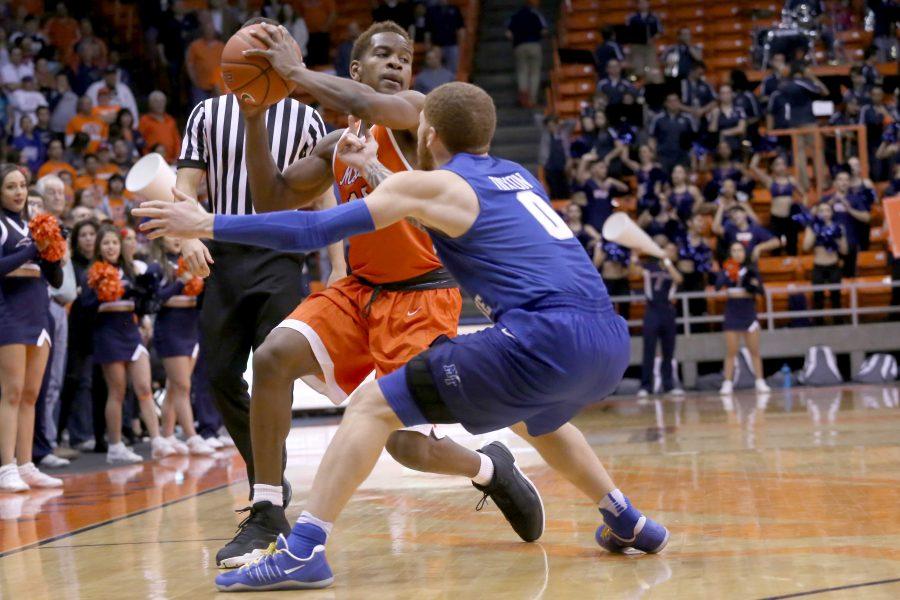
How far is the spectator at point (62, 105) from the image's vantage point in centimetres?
1591

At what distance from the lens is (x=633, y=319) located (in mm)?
16000

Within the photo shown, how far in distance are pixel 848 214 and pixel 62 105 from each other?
10182mm

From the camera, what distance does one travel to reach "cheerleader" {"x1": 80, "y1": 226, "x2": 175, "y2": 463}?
955cm

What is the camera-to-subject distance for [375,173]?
4246 mm

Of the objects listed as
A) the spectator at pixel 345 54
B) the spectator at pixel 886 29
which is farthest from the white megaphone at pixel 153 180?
the spectator at pixel 886 29

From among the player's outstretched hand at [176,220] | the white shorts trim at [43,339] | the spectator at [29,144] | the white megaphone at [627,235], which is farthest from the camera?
the spectator at [29,144]

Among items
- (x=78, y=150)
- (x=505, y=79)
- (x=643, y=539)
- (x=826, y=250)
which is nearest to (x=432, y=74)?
(x=505, y=79)

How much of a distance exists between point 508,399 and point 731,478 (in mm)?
2696

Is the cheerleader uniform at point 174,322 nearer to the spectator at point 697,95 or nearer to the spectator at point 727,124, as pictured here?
the spectator at point 727,124

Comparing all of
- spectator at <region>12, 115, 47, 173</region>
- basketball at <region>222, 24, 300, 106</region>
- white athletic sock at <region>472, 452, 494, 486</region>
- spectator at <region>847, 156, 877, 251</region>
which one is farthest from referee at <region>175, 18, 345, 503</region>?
spectator at <region>847, 156, 877, 251</region>

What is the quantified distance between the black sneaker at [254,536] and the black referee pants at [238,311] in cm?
60

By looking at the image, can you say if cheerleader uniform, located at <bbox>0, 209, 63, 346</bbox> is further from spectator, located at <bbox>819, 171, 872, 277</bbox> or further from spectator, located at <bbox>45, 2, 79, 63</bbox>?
spectator, located at <bbox>819, 171, 872, 277</bbox>

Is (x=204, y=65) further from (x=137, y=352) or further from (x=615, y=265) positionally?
(x=137, y=352)

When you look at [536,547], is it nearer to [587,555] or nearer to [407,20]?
[587,555]
